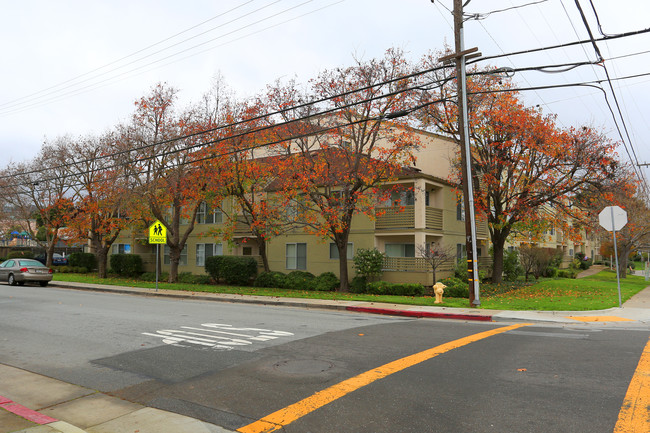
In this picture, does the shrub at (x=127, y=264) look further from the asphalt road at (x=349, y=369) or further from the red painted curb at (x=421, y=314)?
the red painted curb at (x=421, y=314)

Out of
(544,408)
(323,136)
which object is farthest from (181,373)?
(323,136)

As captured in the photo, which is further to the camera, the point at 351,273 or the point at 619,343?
the point at 351,273

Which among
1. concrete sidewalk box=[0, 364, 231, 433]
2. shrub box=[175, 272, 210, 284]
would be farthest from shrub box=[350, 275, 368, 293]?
concrete sidewalk box=[0, 364, 231, 433]

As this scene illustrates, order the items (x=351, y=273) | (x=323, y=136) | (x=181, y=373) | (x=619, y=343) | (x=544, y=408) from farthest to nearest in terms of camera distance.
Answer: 1. (x=351, y=273)
2. (x=323, y=136)
3. (x=619, y=343)
4. (x=181, y=373)
5. (x=544, y=408)

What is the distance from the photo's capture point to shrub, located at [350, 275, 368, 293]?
23750mm

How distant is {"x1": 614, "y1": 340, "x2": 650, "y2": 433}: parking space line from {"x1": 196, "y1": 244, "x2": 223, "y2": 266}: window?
28.8 m

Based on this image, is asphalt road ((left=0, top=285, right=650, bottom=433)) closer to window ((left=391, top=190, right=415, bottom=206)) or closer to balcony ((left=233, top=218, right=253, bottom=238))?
window ((left=391, top=190, right=415, bottom=206))

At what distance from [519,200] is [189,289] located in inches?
676

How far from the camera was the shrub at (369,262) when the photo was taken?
78.9 feet

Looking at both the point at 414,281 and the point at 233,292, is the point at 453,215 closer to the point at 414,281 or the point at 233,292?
the point at 414,281

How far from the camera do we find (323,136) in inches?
940

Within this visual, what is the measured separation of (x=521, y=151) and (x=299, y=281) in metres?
12.9

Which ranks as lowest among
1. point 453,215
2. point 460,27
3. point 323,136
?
point 453,215

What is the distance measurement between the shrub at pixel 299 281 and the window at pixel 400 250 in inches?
178
